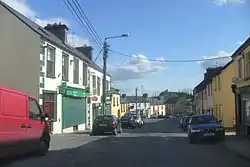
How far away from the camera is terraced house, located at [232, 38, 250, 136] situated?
28.0 meters

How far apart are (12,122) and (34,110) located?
7.13 ft

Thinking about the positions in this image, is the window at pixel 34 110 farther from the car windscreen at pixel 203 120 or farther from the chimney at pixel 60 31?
the chimney at pixel 60 31

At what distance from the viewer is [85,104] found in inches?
1715

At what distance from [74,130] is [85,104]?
15.2 feet

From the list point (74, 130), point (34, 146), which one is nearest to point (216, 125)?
point (34, 146)

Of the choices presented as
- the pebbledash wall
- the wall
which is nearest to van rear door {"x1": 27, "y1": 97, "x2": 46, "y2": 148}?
the wall

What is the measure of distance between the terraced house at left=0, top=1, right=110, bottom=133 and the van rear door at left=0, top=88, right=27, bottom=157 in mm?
12085

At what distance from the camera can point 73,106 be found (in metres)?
38.7

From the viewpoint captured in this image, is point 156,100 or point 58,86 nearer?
point 58,86

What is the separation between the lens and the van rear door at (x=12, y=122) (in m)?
13.0

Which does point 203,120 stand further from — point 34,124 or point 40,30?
point 40,30

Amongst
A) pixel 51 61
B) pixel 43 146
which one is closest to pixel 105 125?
pixel 51 61

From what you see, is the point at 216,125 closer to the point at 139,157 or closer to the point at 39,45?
the point at 139,157

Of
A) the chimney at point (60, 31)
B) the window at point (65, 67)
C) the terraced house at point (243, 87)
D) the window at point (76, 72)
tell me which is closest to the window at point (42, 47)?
the window at point (65, 67)
